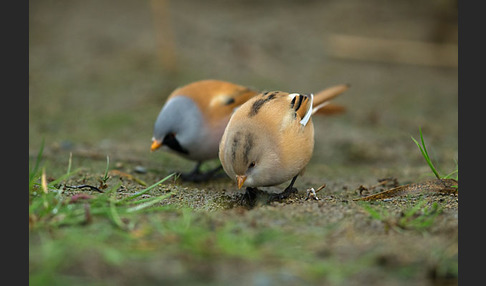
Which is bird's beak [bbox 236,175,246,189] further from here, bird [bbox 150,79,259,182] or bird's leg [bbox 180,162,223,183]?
bird's leg [bbox 180,162,223,183]

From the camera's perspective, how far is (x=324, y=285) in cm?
224

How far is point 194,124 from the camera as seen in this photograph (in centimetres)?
474

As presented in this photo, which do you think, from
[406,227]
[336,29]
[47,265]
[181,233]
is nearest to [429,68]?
[336,29]

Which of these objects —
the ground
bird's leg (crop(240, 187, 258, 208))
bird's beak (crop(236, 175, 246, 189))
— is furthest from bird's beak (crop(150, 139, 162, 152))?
bird's beak (crop(236, 175, 246, 189))

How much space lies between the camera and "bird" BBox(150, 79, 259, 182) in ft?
15.5

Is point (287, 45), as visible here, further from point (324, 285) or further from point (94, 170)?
point (324, 285)

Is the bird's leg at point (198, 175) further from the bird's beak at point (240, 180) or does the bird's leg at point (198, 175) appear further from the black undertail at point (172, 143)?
the bird's beak at point (240, 180)

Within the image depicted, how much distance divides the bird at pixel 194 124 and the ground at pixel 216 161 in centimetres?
29

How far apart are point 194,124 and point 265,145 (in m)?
1.22

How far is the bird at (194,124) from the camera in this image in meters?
4.73

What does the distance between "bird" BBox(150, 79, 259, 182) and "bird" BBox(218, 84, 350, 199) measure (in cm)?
83

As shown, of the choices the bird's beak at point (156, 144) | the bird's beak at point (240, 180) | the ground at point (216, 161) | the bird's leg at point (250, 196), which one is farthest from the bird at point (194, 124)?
the bird's beak at point (240, 180)

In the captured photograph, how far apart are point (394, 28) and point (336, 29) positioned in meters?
1.01

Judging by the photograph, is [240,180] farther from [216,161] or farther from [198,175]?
[216,161]
